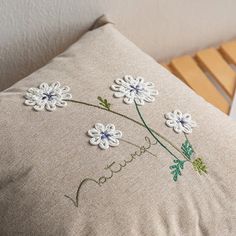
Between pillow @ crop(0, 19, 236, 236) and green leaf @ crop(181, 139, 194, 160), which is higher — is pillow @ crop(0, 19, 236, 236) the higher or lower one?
the lower one

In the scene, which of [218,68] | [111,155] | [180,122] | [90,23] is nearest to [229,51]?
[218,68]

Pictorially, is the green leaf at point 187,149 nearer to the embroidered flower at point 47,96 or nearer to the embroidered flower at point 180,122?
the embroidered flower at point 180,122

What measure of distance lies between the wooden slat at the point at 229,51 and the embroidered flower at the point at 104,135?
1.77ft

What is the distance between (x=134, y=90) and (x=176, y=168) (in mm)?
147

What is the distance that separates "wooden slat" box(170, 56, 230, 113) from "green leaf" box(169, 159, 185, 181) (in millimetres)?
344

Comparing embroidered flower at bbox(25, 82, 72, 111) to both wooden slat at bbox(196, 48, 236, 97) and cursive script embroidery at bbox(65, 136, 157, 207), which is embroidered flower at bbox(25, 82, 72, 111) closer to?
cursive script embroidery at bbox(65, 136, 157, 207)

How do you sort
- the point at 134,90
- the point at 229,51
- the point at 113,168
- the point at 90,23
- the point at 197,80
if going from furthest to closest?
the point at 229,51, the point at 197,80, the point at 90,23, the point at 134,90, the point at 113,168

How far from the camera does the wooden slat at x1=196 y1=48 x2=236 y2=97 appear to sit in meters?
0.93

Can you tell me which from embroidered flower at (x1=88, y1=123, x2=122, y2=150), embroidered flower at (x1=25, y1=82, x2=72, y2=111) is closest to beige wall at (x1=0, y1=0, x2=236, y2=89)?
embroidered flower at (x1=25, y1=82, x2=72, y2=111)

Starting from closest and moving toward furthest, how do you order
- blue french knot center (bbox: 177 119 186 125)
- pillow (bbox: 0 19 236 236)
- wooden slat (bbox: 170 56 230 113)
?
pillow (bbox: 0 19 236 236) → blue french knot center (bbox: 177 119 186 125) → wooden slat (bbox: 170 56 230 113)

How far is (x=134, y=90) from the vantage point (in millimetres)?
639

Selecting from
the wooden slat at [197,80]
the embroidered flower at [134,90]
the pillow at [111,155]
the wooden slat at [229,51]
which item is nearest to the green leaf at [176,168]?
the pillow at [111,155]

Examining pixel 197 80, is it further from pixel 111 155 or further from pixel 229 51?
pixel 111 155

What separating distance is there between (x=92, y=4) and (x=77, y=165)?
38cm
